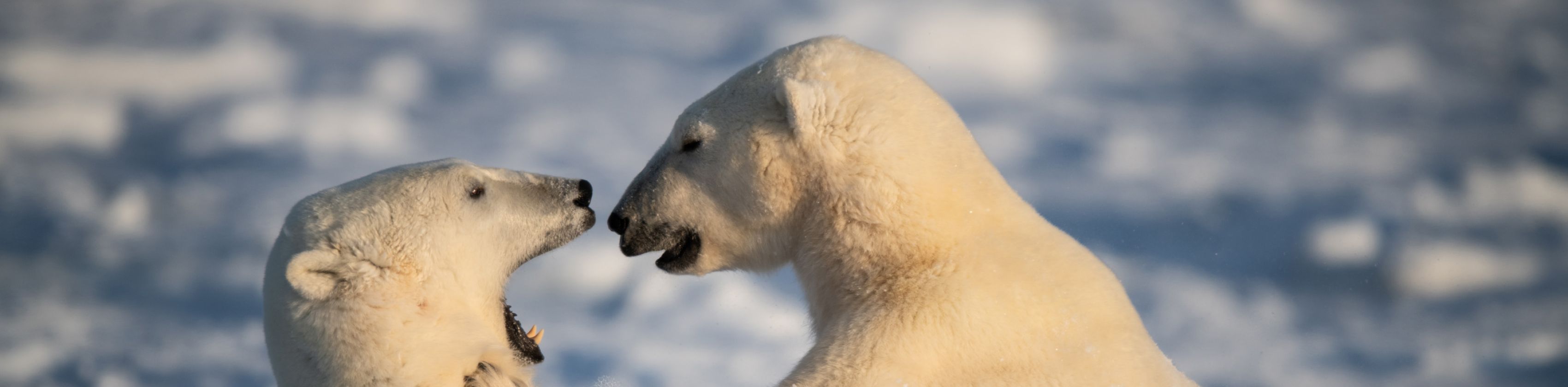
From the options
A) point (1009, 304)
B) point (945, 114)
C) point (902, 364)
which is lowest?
point (902, 364)

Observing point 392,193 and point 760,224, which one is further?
point 392,193

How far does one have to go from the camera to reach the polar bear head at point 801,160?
445 centimetres

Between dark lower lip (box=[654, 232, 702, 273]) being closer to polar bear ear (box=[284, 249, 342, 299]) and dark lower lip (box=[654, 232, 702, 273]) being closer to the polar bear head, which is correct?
the polar bear head

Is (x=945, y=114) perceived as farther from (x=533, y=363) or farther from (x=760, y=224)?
(x=533, y=363)

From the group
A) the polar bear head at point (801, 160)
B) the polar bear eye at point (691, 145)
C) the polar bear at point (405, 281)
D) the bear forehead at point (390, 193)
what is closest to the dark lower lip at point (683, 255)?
the polar bear head at point (801, 160)

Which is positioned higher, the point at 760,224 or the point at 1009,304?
the point at 760,224

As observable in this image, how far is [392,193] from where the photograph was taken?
5406mm

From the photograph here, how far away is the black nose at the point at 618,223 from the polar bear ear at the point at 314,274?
1.27 m

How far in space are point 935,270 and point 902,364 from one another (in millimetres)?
433

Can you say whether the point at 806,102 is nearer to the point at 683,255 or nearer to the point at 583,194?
the point at 683,255

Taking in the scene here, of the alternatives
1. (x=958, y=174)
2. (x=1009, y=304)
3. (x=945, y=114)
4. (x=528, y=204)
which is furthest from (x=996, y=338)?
(x=528, y=204)

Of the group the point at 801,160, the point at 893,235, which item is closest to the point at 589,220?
the point at 801,160

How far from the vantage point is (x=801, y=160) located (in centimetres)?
463

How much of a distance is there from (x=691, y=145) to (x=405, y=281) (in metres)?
1.41
